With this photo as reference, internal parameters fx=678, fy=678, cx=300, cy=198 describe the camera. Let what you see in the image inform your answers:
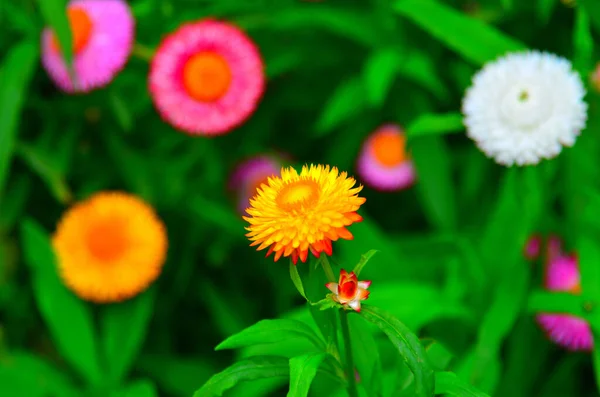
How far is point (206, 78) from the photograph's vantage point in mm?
1356

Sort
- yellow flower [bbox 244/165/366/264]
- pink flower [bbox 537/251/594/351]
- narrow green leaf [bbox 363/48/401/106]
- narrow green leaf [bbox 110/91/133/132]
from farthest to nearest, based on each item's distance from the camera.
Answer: narrow green leaf [bbox 110/91/133/132], narrow green leaf [bbox 363/48/401/106], pink flower [bbox 537/251/594/351], yellow flower [bbox 244/165/366/264]

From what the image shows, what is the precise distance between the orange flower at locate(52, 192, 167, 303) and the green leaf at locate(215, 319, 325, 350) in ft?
2.24

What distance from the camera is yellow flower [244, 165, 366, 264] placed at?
57cm

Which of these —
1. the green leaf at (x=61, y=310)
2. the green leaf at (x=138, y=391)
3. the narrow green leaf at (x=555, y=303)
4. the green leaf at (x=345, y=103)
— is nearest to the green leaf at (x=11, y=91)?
the green leaf at (x=61, y=310)

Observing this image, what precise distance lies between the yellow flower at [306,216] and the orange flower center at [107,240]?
0.79 metres

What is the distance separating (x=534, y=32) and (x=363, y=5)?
39 cm

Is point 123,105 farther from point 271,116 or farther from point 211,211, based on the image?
point 271,116

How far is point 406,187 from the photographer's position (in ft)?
5.01

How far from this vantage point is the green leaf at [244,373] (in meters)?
0.64

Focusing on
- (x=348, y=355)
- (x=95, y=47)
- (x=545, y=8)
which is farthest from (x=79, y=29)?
(x=348, y=355)

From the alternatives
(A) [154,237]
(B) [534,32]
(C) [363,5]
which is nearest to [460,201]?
(B) [534,32]

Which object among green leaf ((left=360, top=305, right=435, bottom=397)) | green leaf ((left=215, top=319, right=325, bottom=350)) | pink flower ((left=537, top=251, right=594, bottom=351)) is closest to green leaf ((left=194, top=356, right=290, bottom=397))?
green leaf ((left=215, top=319, right=325, bottom=350))

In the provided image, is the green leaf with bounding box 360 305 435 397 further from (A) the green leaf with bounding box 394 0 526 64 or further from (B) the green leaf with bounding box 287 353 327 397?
(A) the green leaf with bounding box 394 0 526 64

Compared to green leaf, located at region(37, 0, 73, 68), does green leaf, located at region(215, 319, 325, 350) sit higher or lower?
lower
